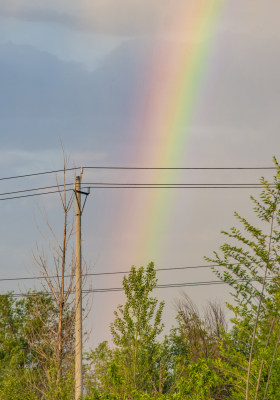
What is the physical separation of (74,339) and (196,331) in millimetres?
12976

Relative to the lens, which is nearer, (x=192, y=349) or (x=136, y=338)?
(x=136, y=338)

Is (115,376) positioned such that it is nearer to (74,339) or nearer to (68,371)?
(74,339)

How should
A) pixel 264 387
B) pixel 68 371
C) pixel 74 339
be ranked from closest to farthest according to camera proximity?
pixel 264 387, pixel 74 339, pixel 68 371

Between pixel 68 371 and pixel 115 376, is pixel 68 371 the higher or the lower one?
the higher one

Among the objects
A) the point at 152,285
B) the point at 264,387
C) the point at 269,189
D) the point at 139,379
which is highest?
the point at 152,285

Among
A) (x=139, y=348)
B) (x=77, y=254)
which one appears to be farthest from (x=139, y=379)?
(x=77, y=254)

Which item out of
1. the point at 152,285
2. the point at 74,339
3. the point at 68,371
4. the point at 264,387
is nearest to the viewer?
the point at 264,387

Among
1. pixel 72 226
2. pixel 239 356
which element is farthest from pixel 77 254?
pixel 239 356

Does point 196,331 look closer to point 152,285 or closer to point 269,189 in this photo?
point 152,285

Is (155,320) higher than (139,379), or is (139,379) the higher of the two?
(155,320)

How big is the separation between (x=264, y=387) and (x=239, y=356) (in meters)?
0.83

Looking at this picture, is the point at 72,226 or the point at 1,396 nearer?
the point at 72,226

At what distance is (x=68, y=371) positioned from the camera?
18.4 meters

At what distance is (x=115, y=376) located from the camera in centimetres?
1171
